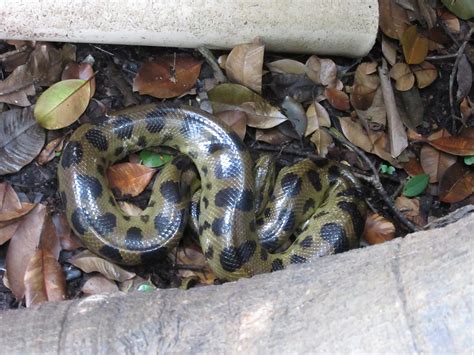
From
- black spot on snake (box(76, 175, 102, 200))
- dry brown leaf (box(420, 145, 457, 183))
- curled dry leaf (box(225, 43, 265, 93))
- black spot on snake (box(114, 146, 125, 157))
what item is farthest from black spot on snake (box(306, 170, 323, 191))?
black spot on snake (box(76, 175, 102, 200))

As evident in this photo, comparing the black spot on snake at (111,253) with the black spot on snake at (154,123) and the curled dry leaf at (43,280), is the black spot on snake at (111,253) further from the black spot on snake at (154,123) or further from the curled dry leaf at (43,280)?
the black spot on snake at (154,123)

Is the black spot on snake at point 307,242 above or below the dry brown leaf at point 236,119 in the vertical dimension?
below

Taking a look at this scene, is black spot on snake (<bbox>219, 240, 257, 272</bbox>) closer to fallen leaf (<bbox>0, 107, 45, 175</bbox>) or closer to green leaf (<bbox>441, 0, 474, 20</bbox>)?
fallen leaf (<bbox>0, 107, 45, 175</bbox>)

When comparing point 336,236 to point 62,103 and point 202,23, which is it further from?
point 62,103

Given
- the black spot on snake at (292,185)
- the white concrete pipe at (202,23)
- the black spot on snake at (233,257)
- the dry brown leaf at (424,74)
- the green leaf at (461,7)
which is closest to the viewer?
the black spot on snake at (233,257)

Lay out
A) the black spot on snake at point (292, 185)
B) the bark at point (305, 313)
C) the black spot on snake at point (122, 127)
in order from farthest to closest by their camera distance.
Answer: the black spot on snake at point (292, 185)
the black spot on snake at point (122, 127)
the bark at point (305, 313)

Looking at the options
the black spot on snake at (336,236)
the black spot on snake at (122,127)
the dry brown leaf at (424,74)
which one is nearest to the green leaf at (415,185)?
the black spot on snake at (336,236)
